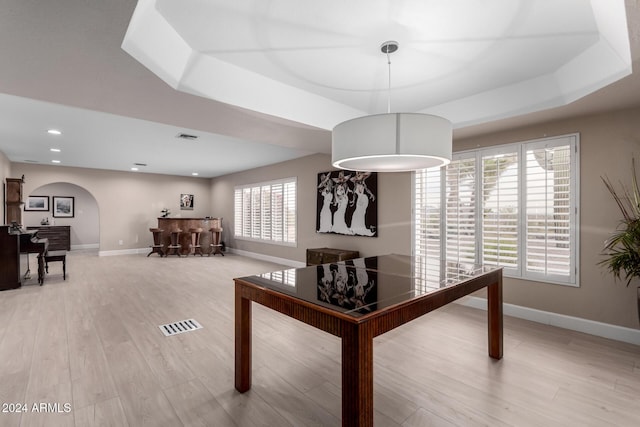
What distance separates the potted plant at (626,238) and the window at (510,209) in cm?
31

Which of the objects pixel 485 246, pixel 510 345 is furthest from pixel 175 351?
pixel 485 246

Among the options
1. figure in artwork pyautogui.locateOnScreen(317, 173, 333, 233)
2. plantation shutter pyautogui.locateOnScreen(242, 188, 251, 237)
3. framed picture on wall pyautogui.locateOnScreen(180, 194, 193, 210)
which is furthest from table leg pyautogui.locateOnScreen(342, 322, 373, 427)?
framed picture on wall pyautogui.locateOnScreen(180, 194, 193, 210)

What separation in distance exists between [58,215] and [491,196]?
41.5ft

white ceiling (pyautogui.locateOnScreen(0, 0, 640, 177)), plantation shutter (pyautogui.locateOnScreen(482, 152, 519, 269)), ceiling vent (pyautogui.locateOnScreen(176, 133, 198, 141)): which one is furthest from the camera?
ceiling vent (pyautogui.locateOnScreen(176, 133, 198, 141))

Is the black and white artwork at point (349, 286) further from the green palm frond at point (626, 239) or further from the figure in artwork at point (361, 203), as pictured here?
the figure in artwork at point (361, 203)

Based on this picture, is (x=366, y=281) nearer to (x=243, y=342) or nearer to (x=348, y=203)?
(x=243, y=342)

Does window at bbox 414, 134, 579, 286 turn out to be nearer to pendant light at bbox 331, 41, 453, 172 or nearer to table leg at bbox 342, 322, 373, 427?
pendant light at bbox 331, 41, 453, 172

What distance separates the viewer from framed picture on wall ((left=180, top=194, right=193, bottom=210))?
397 inches

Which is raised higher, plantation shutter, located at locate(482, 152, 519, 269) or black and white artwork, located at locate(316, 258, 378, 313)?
plantation shutter, located at locate(482, 152, 519, 269)

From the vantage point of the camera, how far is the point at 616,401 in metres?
2.06

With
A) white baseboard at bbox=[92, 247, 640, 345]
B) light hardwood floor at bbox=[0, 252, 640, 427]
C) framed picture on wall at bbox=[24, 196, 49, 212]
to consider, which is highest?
framed picture on wall at bbox=[24, 196, 49, 212]

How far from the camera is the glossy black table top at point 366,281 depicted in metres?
1.63

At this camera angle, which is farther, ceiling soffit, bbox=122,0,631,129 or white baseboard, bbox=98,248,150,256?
white baseboard, bbox=98,248,150,256

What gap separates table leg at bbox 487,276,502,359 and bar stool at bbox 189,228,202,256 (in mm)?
7897
